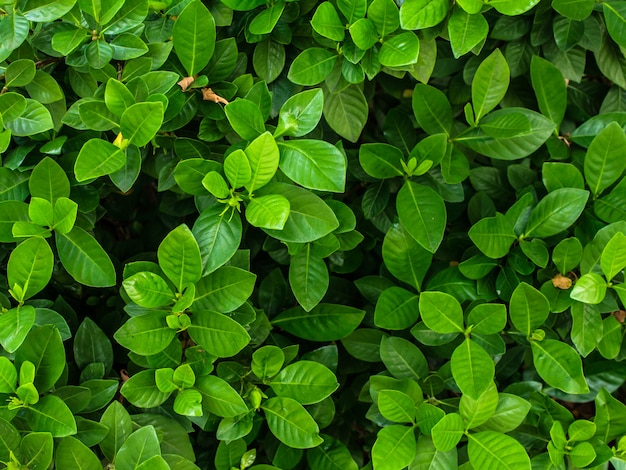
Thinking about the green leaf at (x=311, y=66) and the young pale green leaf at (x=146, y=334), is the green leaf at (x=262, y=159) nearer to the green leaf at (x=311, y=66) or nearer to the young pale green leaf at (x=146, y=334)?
the green leaf at (x=311, y=66)

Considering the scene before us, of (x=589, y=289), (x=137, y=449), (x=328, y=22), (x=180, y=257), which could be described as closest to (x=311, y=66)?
(x=328, y=22)

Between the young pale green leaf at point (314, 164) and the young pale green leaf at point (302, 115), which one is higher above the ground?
the young pale green leaf at point (302, 115)

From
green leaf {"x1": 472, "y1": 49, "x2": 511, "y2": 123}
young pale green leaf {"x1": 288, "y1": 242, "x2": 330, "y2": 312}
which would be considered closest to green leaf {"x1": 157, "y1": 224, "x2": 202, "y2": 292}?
young pale green leaf {"x1": 288, "y1": 242, "x2": 330, "y2": 312}

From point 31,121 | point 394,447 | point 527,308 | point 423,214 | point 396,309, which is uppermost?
point 31,121

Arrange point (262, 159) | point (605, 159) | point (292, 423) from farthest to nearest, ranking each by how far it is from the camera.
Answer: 1. point (605, 159)
2. point (292, 423)
3. point (262, 159)

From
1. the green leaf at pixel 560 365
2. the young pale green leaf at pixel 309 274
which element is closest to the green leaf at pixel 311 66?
the young pale green leaf at pixel 309 274

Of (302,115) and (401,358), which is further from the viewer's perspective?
(401,358)

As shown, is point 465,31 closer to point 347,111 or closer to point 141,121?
point 347,111
